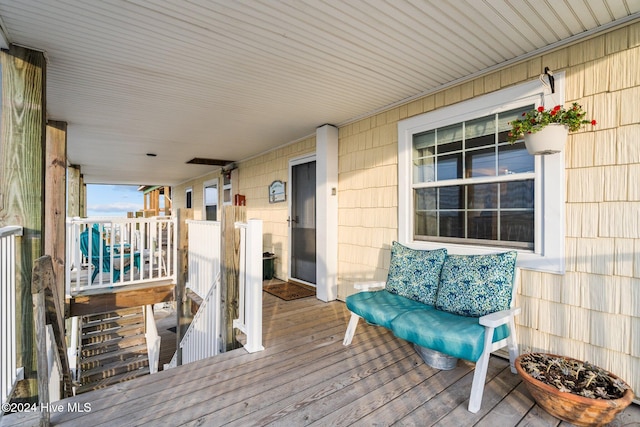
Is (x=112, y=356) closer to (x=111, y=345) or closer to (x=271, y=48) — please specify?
(x=111, y=345)

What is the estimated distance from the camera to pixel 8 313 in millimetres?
1930

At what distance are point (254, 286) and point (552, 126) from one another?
2620 mm

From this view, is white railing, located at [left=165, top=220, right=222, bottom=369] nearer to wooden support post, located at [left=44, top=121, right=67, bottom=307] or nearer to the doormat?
the doormat

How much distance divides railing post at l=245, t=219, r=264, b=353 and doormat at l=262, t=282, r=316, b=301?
1644 mm

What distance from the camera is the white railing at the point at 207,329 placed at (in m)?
3.22

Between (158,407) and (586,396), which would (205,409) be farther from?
(586,396)

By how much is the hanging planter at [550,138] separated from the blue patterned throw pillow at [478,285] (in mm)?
793

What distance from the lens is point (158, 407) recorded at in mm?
1879

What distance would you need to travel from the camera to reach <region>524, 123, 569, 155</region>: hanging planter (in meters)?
2.16

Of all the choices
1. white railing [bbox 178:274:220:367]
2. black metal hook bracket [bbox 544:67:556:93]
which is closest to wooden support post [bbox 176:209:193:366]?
white railing [bbox 178:274:220:367]

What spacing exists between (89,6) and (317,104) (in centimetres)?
222

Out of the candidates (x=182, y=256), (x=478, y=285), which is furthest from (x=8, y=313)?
(x=478, y=285)

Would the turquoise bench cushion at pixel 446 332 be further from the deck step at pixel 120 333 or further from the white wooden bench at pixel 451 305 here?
the deck step at pixel 120 333

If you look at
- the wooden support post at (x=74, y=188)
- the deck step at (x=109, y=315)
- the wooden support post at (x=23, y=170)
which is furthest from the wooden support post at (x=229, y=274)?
the wooden support post at (x=74, y=188)
